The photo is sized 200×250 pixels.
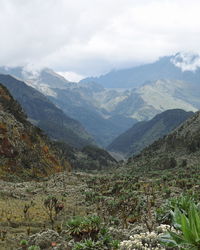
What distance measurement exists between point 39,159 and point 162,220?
2081 inches

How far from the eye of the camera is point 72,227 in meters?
13.5

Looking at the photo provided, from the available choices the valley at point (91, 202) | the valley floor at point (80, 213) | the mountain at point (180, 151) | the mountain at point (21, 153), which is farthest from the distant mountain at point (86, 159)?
the valley floor at point (80, 213)

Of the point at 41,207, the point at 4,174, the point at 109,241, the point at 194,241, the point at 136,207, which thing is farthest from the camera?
the point at 4,174

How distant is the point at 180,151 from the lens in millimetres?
81375

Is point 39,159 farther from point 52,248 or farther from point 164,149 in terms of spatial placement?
point 52,248

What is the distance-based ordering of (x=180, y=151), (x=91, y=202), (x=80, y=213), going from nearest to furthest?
(x=80, y=213) → (x=91, y=202) → (x=180, y=151)

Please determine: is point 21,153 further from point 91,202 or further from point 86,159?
point 86,159

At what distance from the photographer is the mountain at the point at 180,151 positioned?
230ft

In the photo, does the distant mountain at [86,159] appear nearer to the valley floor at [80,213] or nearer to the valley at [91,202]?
the valley at [91,202]

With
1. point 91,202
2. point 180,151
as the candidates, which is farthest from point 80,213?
point 180,151

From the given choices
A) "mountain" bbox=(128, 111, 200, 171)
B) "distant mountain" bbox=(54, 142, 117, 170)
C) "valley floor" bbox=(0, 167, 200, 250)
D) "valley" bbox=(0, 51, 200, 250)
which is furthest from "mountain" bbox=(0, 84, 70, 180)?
"distant mountain" bbox=(54, 142, 117, 170)

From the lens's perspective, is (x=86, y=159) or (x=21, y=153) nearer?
(x=21, y=153)

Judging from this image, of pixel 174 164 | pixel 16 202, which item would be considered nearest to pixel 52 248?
pixel 16 202

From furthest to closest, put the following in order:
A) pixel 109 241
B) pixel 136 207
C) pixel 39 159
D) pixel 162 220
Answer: pixel 39 159, pixel 136 207, pixel 162 220, pixel 109 241
